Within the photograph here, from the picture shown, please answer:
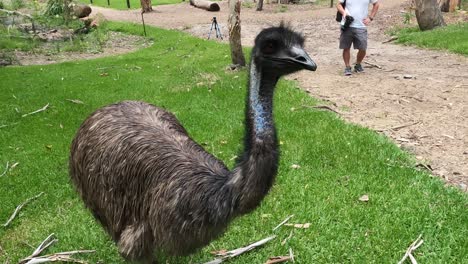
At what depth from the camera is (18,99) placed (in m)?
7.51

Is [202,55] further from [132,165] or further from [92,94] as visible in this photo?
[132,165]

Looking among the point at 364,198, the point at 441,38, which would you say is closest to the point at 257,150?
the point at 364,198

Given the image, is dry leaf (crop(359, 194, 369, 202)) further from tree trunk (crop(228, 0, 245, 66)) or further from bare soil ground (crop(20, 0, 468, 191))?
tree trunk (crop(228, 0, 245, 66))

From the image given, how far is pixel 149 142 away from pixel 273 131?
0.93m

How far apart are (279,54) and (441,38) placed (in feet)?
31.1

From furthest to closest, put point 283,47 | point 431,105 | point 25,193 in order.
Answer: point 431,105
point 25,193
point 283,47

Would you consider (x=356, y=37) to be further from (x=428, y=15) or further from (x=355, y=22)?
(x=428, y=15)

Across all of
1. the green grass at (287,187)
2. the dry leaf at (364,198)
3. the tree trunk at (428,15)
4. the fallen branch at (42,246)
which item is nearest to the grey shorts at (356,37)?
the green grass at (287,187)

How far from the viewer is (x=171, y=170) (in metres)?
2.72

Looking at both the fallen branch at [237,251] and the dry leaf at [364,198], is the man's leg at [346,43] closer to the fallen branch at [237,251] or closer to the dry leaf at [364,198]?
the dry leaf at [364,198]

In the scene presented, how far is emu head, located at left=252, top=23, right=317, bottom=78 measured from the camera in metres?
2.25

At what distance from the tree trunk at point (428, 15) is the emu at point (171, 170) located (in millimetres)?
10787

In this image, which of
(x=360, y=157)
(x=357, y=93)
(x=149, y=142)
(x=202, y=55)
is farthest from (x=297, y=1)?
(x=149, y=142)

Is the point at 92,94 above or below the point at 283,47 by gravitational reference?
below
